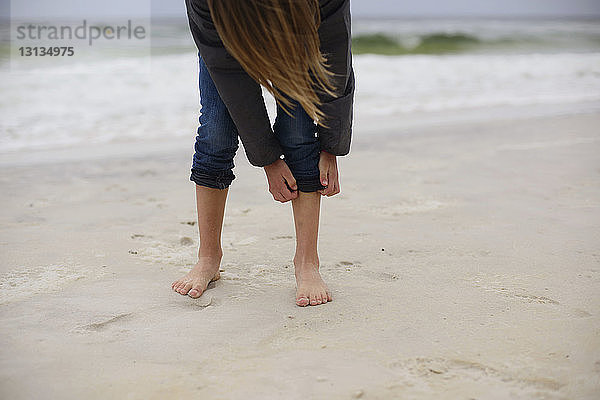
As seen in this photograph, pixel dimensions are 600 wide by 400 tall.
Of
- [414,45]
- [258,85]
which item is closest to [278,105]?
[258,85]

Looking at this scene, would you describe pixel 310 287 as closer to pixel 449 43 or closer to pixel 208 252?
pixel 208 252

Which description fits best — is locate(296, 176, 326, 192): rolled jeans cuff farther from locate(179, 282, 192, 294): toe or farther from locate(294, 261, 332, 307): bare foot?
locate(179, 282, 192, 294): toe

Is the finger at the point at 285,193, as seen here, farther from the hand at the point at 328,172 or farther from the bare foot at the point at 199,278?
the bare foot at the point at 199,278

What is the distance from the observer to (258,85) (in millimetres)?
1671

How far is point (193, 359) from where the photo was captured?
1.47 meters

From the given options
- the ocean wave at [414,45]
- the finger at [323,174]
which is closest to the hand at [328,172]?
the finger at [323,174]

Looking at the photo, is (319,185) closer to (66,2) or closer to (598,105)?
(598,105)

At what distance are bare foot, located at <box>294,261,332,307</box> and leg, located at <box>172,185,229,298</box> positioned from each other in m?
0.28

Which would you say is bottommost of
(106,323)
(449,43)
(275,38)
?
(106,323)

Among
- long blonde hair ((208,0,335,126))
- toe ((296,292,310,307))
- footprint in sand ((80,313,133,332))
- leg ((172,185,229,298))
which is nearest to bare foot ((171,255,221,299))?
leg ((172,185,229,298))

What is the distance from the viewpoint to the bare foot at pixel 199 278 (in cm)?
188

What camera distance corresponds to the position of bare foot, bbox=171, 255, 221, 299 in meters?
1.88

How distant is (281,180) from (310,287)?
333 mm

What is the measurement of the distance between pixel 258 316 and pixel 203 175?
0.48m
